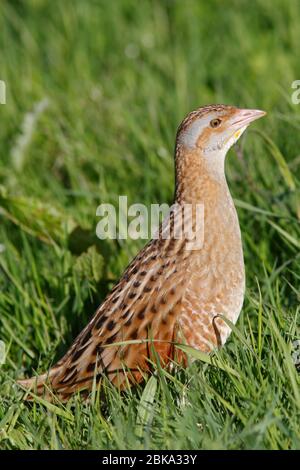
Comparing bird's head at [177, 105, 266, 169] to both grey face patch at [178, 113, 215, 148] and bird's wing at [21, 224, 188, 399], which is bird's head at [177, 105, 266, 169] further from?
bird's wing at [21, 224, 188, 399]

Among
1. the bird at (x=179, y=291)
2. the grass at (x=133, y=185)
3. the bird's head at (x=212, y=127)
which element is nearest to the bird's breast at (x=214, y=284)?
the bird at (x=179, y=291)

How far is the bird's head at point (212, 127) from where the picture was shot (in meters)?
4.62

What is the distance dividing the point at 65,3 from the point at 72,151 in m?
2.45

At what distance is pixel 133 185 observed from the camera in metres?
6.49

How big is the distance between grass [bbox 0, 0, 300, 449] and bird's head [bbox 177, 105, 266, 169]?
1.88ft

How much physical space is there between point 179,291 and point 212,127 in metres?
0.76

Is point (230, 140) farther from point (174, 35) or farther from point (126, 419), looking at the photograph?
point (174, 35)

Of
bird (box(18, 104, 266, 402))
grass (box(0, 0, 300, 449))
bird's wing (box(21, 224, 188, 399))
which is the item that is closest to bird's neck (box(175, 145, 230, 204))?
bird (box(18, 104, 266, 402))

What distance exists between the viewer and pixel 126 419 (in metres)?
3.95

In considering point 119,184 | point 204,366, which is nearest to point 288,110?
point 119,184

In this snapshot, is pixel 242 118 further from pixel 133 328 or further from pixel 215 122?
pixel 133 328

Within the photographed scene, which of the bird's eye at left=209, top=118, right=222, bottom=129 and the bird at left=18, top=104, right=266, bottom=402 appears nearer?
the bird at left=18, top=104, right=266, bottom=402
